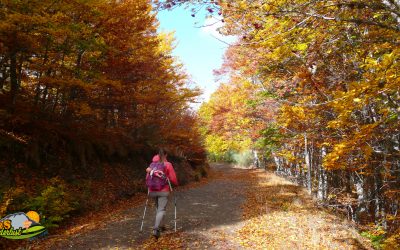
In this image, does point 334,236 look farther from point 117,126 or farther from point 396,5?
point 117,126

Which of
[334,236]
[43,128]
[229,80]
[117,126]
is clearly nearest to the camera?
[334,236]

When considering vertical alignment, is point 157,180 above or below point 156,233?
above

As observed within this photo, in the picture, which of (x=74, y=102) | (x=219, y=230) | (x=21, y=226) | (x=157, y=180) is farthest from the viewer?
(x=74, y=102)

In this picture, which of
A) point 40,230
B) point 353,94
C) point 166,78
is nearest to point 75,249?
point 40,230

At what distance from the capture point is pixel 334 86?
33.4 ft

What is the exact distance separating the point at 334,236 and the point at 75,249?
21.0 feet

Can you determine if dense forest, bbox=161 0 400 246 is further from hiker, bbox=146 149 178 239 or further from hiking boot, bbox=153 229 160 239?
hiking boot, bbox=153 229 160 239

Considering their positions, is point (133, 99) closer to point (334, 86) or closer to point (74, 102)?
point (74, 102)

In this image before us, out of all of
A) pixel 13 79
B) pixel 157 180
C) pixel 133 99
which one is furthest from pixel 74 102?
pixel 157 180

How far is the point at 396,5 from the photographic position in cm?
426

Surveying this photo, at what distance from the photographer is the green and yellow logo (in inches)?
258

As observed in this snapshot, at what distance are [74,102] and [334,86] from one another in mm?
9066

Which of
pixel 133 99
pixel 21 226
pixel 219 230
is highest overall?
pixel 133 99

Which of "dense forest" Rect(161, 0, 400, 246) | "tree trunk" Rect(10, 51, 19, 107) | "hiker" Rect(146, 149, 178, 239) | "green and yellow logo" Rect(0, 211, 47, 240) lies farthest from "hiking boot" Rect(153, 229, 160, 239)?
"tree trunk" Rect(10, 51, 19, 107)
